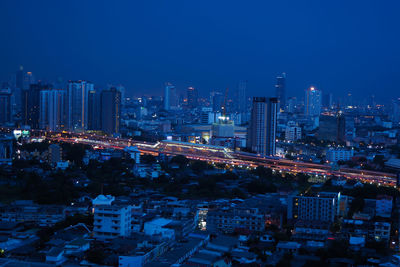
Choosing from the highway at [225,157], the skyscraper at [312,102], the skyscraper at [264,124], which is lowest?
the highway at [225,157]

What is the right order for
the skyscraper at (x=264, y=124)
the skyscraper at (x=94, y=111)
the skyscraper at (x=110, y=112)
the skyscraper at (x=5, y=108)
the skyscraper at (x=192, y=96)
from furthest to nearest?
the skyscraper at (x=192, y=96)
the skyscraper at (x=5, y=108)
the skyscraper at (x=94, y=111)
the skyscraper at (x=110, y=112)
the skyscraper at (x=264, y=124)

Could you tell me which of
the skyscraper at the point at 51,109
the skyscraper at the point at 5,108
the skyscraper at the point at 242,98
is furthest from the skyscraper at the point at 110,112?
the skyscraper at the point at 242,98

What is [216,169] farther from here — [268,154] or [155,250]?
[155,250]

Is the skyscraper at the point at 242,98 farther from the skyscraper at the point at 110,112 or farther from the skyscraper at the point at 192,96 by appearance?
the skyscraper at the point at 110,112

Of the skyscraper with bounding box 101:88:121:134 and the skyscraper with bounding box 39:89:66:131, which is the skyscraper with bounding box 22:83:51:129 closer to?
the skyscraper with bounding box 39:89:66:131

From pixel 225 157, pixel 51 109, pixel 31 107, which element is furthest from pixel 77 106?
pixel 225 157

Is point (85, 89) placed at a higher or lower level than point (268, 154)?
higher

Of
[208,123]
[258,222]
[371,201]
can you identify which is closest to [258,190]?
[371,201]
